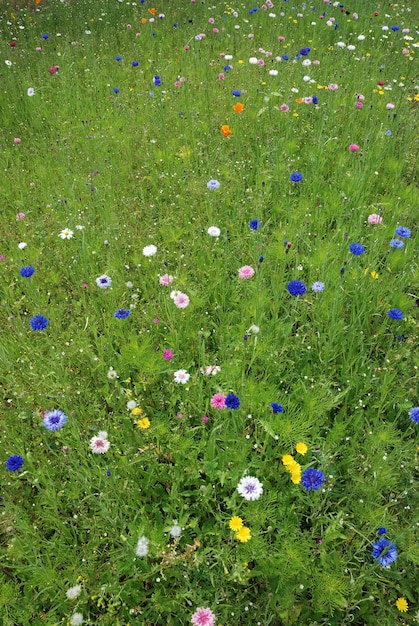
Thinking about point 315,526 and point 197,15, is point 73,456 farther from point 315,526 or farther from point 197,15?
point 197,15

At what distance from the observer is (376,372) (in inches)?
92.9

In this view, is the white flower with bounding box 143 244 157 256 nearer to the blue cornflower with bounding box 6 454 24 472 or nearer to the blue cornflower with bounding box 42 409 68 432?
the blue cornflower with bounding box 42 409 68 432

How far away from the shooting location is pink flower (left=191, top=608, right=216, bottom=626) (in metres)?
1.59

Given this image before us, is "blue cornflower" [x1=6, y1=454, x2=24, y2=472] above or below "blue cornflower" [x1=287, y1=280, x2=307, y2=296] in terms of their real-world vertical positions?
below

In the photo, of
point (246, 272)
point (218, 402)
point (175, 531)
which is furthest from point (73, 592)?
point (246, 272)

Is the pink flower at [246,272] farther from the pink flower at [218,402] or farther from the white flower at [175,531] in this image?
the white flower at [175,531]

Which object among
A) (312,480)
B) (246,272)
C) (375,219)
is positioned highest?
(375,219)

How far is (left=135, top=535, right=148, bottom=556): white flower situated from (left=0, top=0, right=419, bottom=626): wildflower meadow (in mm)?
12

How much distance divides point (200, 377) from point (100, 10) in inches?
273

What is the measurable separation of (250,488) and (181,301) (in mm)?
1098

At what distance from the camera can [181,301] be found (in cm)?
247

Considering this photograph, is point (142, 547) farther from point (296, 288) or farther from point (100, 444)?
point (296, 288)

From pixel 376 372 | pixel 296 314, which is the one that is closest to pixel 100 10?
pixel 296 314

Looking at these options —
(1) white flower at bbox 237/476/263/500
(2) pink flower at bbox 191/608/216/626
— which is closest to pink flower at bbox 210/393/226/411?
(1) white flower at bbox 237/476/263/500
